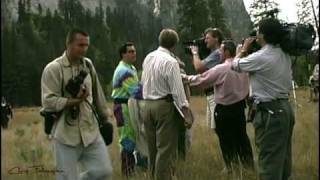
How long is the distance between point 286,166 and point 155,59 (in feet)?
6.14

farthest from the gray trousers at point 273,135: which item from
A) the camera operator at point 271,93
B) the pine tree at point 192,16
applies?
the pine tree at point 192,16

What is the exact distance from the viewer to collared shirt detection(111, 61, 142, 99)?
8.78 meters

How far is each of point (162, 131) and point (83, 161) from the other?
1.41 m

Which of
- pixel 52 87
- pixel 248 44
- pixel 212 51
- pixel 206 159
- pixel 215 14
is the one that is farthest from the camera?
pixel 215 14

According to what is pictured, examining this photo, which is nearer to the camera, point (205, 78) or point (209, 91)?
point (205, 78)

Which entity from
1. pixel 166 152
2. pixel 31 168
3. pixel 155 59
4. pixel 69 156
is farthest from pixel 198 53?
pixel 31 168

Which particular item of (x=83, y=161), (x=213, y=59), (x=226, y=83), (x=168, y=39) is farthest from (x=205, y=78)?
(x=83, y=161)

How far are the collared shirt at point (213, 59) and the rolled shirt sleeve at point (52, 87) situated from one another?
234 centimetres

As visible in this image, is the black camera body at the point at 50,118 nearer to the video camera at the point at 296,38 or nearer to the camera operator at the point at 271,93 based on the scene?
the camera operator at the point at 271,93

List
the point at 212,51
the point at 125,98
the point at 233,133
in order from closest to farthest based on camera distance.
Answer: the point at 233,133 < the point at 212,51 < the point at 125,98

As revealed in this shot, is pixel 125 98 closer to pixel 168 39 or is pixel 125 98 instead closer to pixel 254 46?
pixel 168 39

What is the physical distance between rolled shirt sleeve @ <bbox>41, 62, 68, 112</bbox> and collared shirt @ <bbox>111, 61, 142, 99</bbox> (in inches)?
102

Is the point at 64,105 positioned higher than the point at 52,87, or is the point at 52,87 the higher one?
the point at 52,87

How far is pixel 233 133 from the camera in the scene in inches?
318
